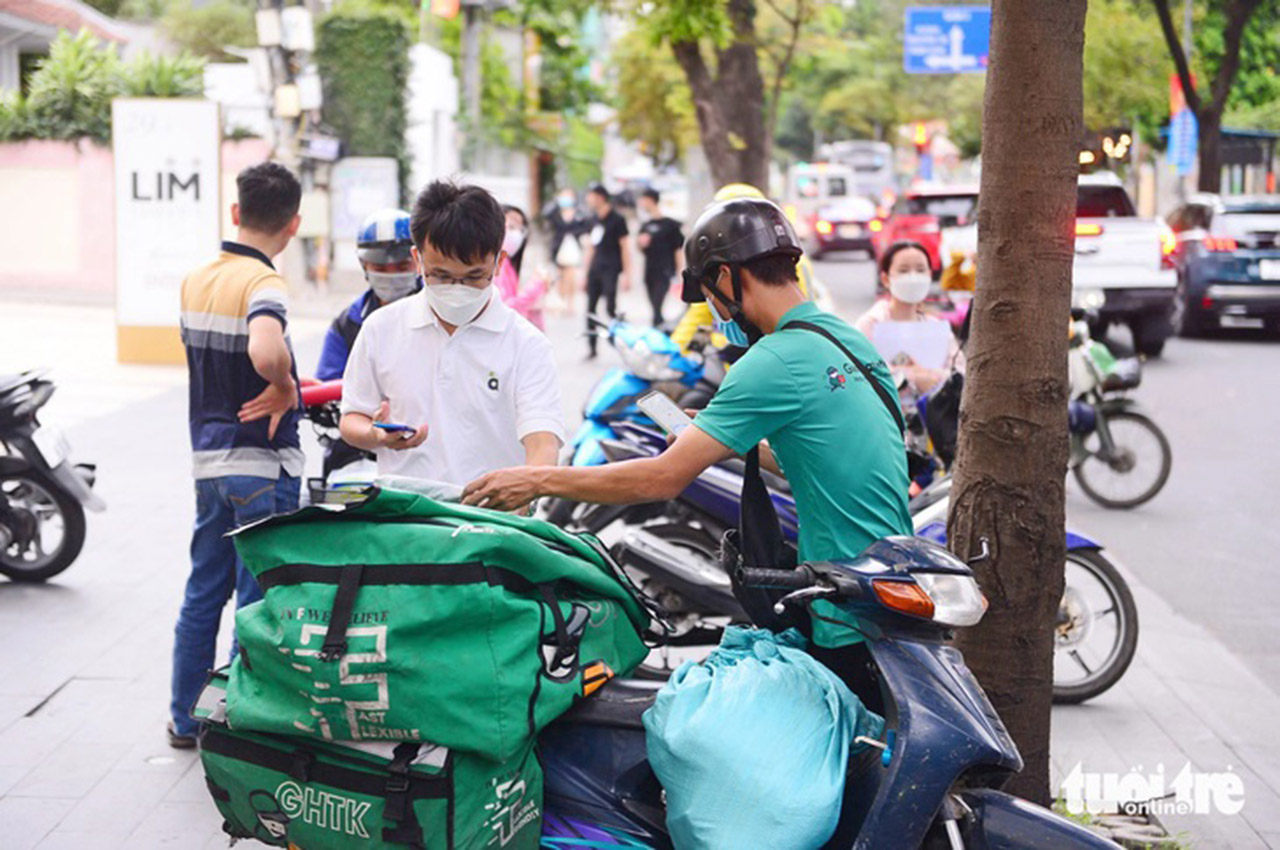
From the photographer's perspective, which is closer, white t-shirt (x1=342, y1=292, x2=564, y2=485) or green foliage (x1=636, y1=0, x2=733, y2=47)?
white t-shirt (x1=342, y1=292, x2=564, y2=485)

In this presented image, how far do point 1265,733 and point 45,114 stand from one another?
761 inches

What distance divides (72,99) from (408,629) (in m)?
20.4

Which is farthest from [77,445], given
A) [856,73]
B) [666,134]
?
[856,73]

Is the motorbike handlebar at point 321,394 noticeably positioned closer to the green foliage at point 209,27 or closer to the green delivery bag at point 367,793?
the green delivery bag at point 367,793

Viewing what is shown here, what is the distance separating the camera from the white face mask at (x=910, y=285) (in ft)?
24.8

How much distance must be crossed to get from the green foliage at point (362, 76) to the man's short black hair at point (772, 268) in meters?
24.8

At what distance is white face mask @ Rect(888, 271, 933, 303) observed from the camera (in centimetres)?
756

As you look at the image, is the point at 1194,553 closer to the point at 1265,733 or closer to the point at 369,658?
the point at 1265,733

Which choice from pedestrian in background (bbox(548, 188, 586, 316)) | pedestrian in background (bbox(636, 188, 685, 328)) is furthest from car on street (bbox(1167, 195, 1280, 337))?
pedestrian in background (bbox(548, 188, 586, 316))

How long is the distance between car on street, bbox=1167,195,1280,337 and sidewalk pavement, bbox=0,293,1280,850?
12.2 meters

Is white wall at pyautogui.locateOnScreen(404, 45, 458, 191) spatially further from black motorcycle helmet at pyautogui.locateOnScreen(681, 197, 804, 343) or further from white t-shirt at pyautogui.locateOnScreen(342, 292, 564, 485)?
black motorcycle helmet at pyautogui.locateOnScreen(681, 197, 804, 343)

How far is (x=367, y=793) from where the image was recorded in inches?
128

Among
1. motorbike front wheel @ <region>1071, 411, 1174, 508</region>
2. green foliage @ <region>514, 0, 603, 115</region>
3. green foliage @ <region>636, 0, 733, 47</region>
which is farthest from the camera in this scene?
green foliage @ <region>514, 0, 603, 115</region>

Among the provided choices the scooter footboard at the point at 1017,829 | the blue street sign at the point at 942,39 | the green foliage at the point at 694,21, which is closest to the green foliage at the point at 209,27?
the blue street sign at the point at 942,39
